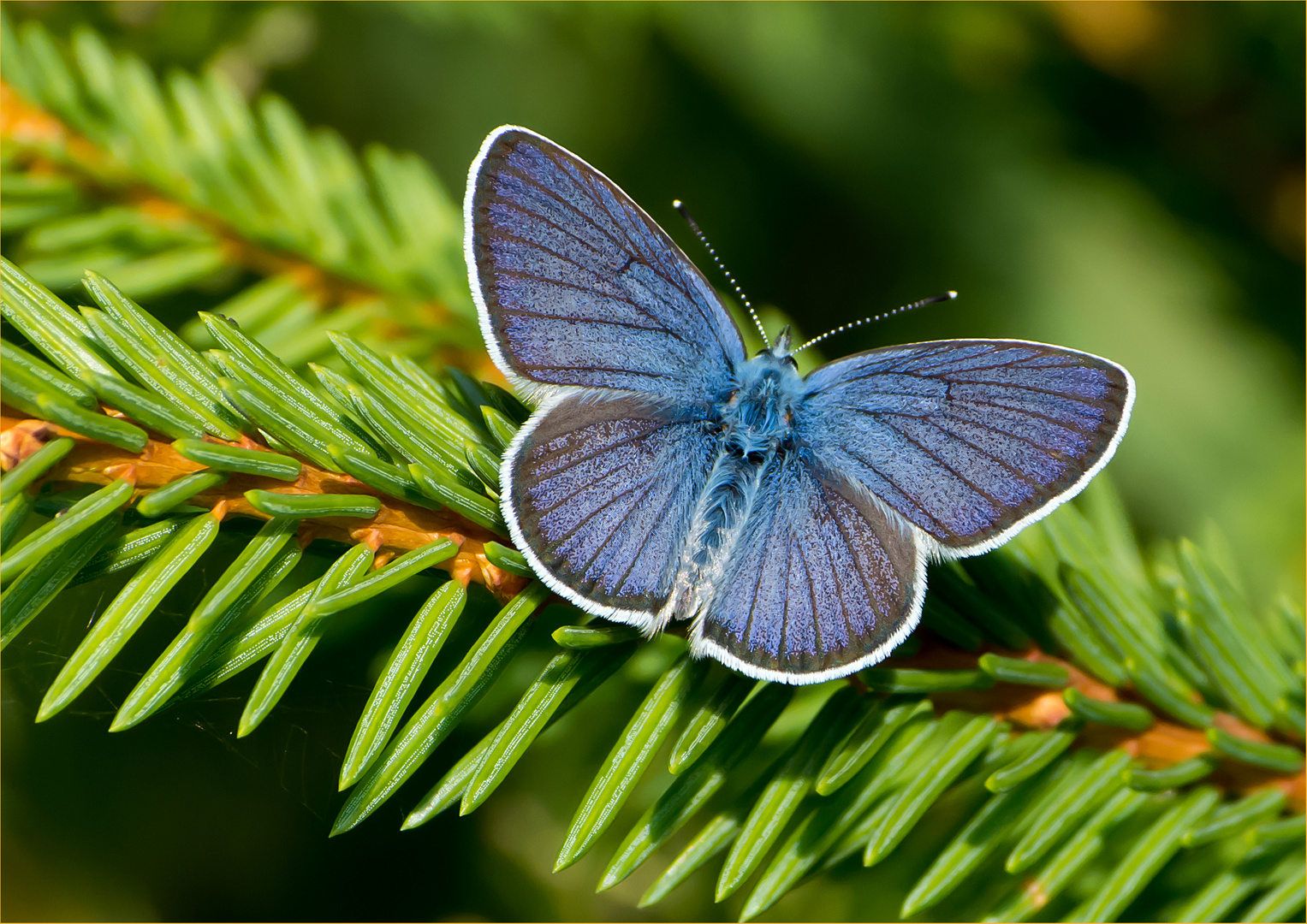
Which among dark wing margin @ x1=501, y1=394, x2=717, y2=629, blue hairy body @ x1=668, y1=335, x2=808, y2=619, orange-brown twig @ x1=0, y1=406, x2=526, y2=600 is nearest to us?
orange-brown twig @ x1=0, y1=406, x2=526, y2=600

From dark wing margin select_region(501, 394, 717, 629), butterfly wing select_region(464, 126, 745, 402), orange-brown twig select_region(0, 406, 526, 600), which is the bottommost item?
orange-brown twig select_region(0, 406, 526, 600)

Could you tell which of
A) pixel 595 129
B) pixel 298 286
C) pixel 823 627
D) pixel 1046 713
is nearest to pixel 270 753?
pixel 823 627

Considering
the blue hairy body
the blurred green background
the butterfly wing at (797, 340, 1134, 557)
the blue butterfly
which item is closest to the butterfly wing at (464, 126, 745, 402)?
the blue butterfly

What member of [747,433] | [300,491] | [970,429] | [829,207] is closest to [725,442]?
[747,433]

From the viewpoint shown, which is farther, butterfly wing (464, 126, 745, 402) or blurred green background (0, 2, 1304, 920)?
blurred green background (0, 2, 1304, 920)

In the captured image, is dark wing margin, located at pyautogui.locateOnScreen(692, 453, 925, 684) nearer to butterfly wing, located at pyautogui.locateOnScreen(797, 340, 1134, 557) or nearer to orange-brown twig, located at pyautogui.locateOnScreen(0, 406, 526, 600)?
butterfly wing, located at pyautogui.locateOnScreen(797, 340, 1134, 557)

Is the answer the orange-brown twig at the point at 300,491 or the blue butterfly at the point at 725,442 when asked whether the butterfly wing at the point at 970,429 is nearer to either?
the blue butterfly at the point at 725,442

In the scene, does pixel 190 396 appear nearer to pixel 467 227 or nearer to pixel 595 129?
pixel 467 227
